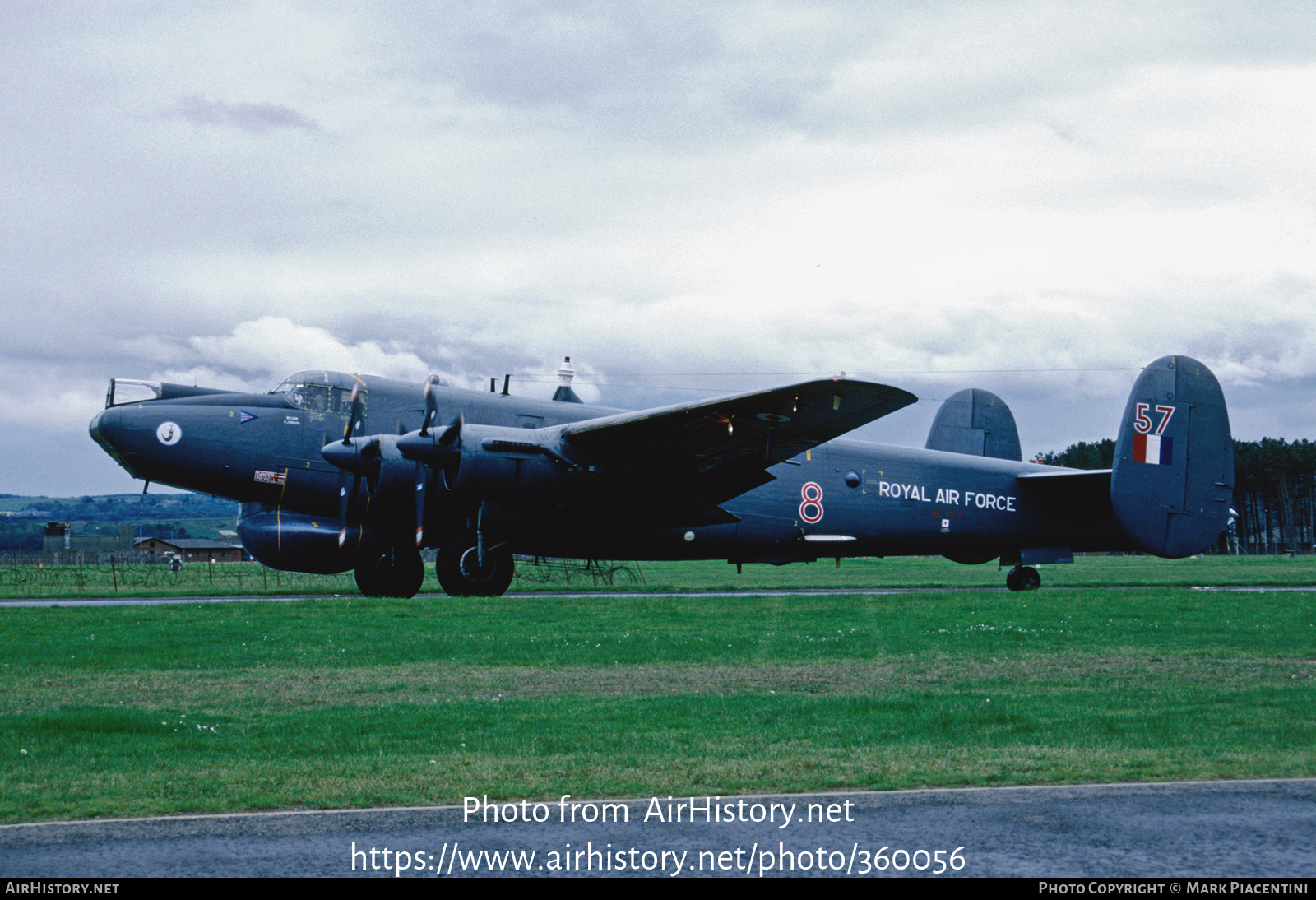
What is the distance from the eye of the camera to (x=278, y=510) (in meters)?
24.2

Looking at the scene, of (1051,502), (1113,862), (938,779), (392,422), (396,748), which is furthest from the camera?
(1051,502)

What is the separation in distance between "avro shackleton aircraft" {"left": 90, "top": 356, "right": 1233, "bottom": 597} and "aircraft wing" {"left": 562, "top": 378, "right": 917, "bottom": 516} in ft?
0.19

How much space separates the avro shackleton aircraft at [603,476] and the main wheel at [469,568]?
0.04 metres

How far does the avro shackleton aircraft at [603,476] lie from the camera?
22312mm

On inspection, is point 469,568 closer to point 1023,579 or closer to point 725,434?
point 725,434

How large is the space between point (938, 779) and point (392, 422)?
64.4 feet

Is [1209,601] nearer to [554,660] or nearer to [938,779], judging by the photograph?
[554,660]

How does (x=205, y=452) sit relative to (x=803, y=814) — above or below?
above

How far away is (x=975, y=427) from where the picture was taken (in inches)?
1337

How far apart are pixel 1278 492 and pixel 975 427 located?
4872 inches

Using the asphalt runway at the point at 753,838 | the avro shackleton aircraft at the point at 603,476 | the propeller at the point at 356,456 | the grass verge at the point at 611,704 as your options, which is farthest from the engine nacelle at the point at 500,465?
the asphalt runway at the point at 753,838

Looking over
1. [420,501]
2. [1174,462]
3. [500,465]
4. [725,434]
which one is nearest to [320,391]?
[420,501]

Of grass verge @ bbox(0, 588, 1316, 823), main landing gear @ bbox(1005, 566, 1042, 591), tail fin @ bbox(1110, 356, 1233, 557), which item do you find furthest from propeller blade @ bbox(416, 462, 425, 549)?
tail fin @ bbox(1110, 356, 1233, 557)
